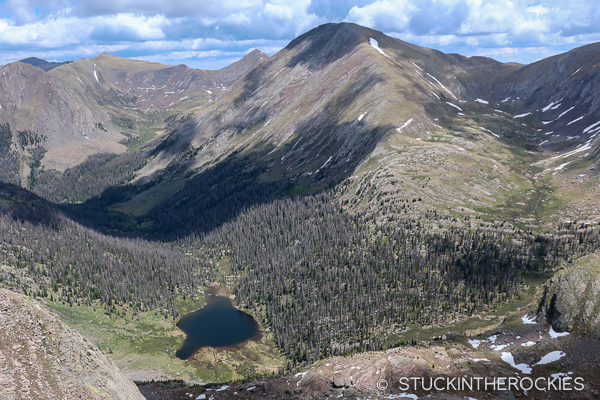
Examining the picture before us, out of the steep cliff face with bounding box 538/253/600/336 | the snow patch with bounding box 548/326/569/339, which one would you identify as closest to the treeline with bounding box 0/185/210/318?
the snow patch with bounding box 548/326/569/339

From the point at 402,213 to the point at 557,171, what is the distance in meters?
102

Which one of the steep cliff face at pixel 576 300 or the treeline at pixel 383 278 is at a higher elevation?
the steep cliff face at pixel 576 300

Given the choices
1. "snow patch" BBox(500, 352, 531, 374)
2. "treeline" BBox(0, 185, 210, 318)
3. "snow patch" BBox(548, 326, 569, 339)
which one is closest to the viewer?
"snow patch" BBox(500, 352, 531, 374)

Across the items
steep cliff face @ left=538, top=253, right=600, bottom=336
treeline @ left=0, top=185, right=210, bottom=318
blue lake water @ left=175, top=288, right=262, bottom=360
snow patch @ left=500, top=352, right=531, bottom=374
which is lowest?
blue lake water @ left=175, top=288, right=262, bottom=360

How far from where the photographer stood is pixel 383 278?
12738cm

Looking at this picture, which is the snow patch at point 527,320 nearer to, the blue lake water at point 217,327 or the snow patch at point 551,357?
the snow patch at point 551,357

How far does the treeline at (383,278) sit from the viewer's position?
348ft

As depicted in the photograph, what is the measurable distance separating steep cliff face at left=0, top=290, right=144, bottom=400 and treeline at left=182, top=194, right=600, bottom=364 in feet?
225

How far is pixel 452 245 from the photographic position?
12938 centimetres

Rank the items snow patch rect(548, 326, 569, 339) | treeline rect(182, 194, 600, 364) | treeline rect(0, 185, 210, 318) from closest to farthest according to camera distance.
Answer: snow patch rect(548, 326, 569, 339) < treeline rect(182, 194, 600, 364) < treeline rect(0, 185, 210, 318)

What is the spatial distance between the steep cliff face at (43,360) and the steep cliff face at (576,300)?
242 feet

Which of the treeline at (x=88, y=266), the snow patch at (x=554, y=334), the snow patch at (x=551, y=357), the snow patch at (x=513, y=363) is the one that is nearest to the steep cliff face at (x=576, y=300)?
the snow patch at (x=554, y=334)

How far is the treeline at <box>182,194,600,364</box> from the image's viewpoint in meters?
106

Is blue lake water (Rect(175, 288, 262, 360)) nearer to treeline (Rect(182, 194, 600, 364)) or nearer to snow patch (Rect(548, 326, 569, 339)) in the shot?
treeline (Rect(182, 194, 600, 364))
